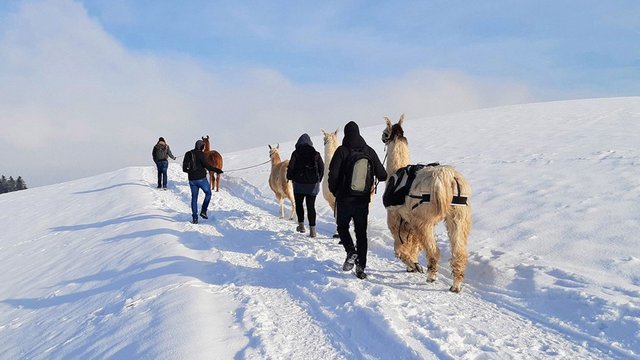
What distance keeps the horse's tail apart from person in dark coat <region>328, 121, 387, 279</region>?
854 mm

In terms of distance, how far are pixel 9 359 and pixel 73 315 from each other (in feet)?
2.51

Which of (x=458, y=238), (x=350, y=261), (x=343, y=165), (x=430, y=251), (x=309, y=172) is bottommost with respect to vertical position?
(x=350, y=261)

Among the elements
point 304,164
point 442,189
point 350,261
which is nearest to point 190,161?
point 304,164

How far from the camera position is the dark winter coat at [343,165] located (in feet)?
17.5

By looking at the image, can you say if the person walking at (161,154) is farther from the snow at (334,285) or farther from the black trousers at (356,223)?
the black trousers at (356,223)

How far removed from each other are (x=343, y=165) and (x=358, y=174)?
0.24 m

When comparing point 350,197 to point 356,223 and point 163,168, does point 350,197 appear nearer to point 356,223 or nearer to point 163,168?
point 356,223

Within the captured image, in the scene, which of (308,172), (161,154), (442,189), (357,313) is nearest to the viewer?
(357,313)

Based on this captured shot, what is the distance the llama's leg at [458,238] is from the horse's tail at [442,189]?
0.64ft

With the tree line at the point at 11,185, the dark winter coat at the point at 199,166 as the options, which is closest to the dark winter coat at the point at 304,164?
the dark winter coat at the point at 199,166

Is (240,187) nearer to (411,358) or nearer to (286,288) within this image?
(286,288)

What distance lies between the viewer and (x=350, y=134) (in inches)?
212

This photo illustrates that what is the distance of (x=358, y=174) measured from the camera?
17.3ft

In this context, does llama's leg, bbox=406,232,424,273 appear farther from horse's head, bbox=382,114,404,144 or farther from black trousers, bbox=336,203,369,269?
horse's head, bbox=382,114,404,144
